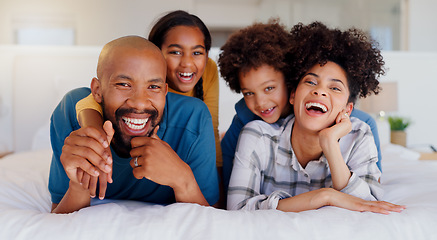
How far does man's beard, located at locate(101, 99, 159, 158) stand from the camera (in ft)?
3.39

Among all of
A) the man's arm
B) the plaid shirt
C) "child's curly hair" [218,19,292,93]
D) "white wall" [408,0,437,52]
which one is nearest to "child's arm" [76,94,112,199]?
the man's arm

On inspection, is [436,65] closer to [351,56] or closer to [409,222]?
[351,56]

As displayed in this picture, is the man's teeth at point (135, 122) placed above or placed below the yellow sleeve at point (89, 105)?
below

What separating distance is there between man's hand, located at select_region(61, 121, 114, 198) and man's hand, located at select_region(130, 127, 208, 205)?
0.28ft

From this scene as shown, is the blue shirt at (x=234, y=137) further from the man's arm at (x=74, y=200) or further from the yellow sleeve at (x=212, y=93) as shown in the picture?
the man's arm at (x=74, y=200)

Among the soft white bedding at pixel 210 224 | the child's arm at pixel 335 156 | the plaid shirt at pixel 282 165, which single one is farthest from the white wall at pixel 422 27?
the soft white bedding at pixel 210 224

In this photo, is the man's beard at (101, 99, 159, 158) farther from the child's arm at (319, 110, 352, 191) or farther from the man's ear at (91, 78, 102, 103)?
the child's arm at (319, 110, 352, 191)

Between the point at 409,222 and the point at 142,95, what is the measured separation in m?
0.78

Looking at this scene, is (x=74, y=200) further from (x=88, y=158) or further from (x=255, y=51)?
(x=255, y=51)

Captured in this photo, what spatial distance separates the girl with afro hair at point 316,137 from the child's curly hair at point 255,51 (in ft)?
0.16

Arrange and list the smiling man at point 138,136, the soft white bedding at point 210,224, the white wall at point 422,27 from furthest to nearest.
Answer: the white wall at point 422,27 → the smiling man at point 138,136 → the soft white bedding at point 210,224

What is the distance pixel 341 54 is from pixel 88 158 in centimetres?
99

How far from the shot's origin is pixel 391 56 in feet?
12.8

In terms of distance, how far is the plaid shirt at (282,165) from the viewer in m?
1.23
